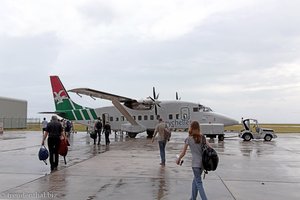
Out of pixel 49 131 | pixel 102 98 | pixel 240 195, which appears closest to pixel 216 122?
pixel 102 98

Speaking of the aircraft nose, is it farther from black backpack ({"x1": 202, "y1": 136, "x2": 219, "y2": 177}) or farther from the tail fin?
black backpack ({"x1": 202, "y1": 136, "x2": 219, "y2": 177})

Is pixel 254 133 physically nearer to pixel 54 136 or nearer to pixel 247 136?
pixel 247 136

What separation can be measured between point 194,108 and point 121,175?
68.3 ft

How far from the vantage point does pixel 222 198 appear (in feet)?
22.9

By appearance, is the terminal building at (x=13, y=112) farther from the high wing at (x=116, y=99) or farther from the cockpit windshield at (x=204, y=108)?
the cockpit windshield at (x=204, y=108)

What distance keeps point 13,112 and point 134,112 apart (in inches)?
1124

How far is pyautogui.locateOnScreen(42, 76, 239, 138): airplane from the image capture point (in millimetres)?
29656

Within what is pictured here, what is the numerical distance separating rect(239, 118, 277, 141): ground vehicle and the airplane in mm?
1530

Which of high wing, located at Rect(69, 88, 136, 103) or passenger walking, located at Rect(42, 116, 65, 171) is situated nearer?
passenger walking, located at Rect(42, 116, 65, 171)

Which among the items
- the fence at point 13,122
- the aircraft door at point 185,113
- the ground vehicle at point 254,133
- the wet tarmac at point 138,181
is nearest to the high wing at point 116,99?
the aircraft door at point 185,113

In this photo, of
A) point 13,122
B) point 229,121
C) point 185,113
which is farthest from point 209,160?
point 13,122

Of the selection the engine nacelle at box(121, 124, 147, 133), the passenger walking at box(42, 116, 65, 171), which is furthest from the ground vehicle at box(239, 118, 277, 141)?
the passenger walking at box(42, 116, 65, 171)

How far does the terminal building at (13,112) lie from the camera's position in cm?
5053

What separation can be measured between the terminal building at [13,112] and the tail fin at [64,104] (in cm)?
1887
